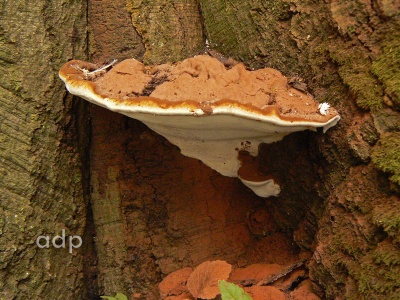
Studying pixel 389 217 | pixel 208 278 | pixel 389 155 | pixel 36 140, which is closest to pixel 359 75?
pixel 389 155

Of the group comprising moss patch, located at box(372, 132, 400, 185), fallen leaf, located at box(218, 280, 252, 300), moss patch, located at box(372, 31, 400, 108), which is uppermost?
moss patch, located at box(372, 31, 400, 108)

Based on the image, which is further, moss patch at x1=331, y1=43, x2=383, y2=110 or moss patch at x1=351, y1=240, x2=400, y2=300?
moss patch at x1=331, y1=43, x2=383, y2=110

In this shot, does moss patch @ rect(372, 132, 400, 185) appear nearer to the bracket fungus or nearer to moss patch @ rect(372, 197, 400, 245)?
moss patch @ rect(372, 197, 400, 245)

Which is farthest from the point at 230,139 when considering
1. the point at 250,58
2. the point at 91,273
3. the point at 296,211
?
the point at 91,273

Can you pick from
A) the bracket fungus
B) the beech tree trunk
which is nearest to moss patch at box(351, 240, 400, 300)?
the beech tree trunk

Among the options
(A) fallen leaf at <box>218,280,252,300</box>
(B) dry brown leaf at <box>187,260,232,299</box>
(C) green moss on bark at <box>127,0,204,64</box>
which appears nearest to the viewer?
(A) fallen leaf at <box>218,280,252,300</box>

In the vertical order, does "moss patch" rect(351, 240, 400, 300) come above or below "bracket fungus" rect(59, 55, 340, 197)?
below

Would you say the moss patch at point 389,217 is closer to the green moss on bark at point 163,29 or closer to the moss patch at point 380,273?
the moss patch at point 380,273

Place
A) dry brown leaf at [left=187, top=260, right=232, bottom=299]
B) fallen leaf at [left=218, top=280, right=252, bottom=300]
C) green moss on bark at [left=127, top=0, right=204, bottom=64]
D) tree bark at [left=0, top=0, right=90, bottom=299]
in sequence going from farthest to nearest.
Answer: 1. green moss on bark at [left=127, top=0, right=204, bottom=64]
2. tree bark at [left=0, top=0, right=90, bottom=299]
3. dry brown leaf at [left=187, top=260, right=232, bottom=299]
4. fallen leaf at [left=218, top=280, right=252, bottom=300]

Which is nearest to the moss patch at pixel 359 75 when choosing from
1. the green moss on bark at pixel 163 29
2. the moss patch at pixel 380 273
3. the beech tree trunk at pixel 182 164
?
the beech tree trunk at pixel 182 164
